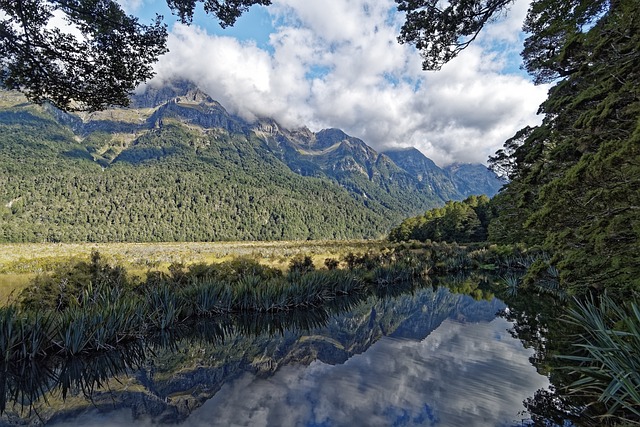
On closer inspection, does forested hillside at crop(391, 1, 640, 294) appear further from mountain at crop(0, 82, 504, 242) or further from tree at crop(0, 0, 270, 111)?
mountain at crop(0, 82, 504, 242)

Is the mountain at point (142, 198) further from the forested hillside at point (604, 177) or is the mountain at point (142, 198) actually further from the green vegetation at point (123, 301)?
the forested hillside at point (604, 177)

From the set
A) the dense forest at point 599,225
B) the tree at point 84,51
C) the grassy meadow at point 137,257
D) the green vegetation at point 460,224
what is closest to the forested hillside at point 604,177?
the dense forest at point 599,225

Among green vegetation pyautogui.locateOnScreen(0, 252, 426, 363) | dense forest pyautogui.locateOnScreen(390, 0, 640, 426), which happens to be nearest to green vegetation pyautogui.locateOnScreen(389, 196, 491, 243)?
green vegetation pyautogui.locateOnScreen(0, 252, 426, 363)

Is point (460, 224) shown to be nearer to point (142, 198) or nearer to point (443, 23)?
point (443, 23)

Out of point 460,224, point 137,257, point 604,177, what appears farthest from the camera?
point 460,224

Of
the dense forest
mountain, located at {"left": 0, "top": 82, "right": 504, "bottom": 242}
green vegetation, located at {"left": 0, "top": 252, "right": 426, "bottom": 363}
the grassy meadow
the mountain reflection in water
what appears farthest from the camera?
mountain, located at {"left": 0, "top": 82, "right": 504, "bottom": 242}

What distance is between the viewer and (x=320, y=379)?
5.95 m

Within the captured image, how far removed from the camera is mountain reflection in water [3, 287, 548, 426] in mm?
4496

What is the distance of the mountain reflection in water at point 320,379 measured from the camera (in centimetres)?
450

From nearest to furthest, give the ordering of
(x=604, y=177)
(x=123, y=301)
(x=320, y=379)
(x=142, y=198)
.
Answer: (x=604, y=177) < (x=320, y=379) < (x=123, y=301) < (x=142, y=198)

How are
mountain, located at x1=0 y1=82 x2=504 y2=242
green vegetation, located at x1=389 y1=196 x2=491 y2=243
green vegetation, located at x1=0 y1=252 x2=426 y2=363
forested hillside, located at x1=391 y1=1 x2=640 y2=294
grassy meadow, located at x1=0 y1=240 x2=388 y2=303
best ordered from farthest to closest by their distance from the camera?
mountain, located at x1=0 y1=82 x2=504 y2=242, green vegetation, located at x1=389 y1=196 x2=491 y2=243, grassy meadow, located at x1=0 y1=240 x2=388 y2=303, green vegetation, located at x1=0 y1=252 x2=426 y2=363, forested hillside, located at x1=391 y1=1 x2=640 y2=294

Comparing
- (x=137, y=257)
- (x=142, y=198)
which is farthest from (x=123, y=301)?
(x=142, y=198)

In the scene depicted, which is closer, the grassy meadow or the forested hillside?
the forested hillside

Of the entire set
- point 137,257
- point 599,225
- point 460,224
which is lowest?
point 137,257
